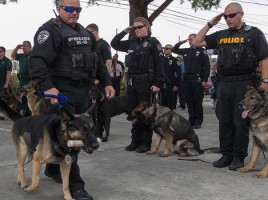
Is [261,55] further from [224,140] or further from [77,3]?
[77,3]

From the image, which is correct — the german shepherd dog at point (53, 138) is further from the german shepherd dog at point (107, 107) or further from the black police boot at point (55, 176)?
the german shepherd dog at point (107, 107)

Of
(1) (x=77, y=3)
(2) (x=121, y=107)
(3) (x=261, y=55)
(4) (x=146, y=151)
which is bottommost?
(4) (x=146, y=151)

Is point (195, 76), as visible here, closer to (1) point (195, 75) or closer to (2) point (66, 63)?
(1) point (195, 75)

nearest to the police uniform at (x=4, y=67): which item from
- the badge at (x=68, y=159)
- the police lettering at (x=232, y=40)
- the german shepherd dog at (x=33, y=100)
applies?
the german shepherd dog at (x=33, y=100)

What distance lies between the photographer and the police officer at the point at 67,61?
3730mm

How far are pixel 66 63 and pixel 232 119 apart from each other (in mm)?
2520

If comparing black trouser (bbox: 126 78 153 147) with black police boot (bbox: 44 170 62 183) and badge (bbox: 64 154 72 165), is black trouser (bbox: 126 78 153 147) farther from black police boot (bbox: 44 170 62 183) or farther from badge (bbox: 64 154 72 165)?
badge (bbox: 64 154 72 165)

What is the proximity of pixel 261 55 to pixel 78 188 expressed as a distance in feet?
8.91

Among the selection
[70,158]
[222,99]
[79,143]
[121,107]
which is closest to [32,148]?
[70,158]

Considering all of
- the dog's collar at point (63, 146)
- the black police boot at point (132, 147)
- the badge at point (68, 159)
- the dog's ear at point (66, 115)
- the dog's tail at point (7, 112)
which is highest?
the dog's ear at point (66, 115)

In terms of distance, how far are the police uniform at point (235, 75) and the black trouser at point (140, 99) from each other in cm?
120

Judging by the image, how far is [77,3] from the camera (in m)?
3.80

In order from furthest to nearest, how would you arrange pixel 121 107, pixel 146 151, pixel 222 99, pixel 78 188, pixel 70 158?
pixel 121 107
pixel 146 151
pixel 222 99
pixel 78 188
pixel 70 158

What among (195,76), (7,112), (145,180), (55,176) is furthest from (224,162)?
(195,76)
